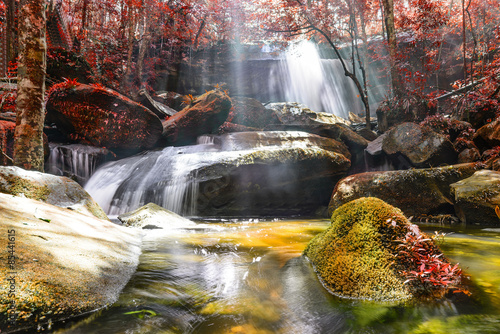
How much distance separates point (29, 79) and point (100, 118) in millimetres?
5094

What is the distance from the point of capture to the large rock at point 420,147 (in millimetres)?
8648

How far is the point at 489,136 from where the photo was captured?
27.0ft

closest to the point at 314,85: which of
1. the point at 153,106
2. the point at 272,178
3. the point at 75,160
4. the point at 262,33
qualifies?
the point at 262,33

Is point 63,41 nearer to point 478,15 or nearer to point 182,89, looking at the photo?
point 182,89

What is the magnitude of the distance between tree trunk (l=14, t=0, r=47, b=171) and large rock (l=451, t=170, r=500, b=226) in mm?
9555

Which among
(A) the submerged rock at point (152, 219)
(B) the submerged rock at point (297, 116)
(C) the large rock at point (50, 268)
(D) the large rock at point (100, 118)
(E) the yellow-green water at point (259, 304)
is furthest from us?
(B) the submerged rock at point (297, 116)

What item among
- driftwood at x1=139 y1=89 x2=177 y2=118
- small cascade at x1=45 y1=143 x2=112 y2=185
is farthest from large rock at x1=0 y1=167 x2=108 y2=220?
driftwood at x1=139 y1=89 x2=177 y2=118

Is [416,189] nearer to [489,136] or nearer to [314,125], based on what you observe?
[489,136]

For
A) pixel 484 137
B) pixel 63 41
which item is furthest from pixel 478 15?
pixel 63 41

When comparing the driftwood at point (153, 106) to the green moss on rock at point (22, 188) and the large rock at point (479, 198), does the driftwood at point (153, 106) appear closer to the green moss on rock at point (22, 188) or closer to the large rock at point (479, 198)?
the green moss on rock at point (22, 188)

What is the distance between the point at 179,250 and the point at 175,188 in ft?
15.9

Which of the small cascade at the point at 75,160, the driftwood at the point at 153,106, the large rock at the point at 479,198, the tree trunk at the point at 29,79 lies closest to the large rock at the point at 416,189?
the large rock at the point at 479,198

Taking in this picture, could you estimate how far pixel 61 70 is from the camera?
12516 millimetres

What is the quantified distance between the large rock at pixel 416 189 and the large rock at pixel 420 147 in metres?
1.10
